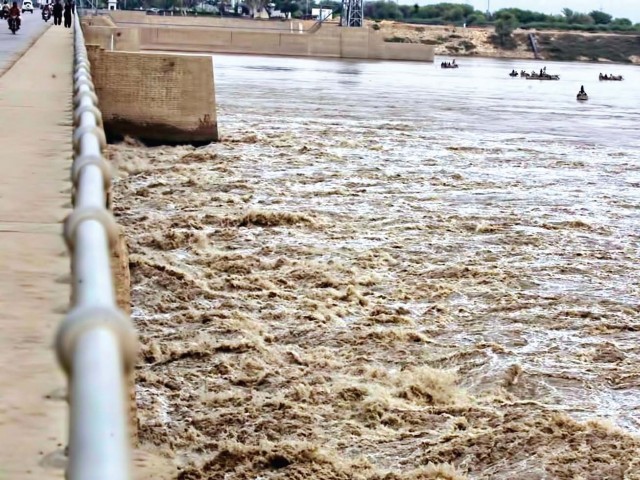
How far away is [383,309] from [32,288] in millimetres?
7449

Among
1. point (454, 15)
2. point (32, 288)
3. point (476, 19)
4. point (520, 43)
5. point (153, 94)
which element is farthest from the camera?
point (454, 15)

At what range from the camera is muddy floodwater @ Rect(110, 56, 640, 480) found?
26.1 ft

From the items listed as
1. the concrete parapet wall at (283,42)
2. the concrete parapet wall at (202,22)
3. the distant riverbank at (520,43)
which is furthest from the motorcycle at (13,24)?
the distant riverbank at (520,43)

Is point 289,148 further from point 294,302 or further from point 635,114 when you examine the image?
point 635,114

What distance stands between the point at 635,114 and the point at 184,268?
2972 cm

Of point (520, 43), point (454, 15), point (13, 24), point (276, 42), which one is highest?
point (13, 24)

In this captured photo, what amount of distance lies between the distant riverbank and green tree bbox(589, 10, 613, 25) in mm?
30243

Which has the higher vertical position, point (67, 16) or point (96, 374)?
point (96, 374)

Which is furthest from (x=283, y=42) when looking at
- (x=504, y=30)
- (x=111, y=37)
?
(x=111, y=37)

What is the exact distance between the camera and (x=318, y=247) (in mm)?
14430

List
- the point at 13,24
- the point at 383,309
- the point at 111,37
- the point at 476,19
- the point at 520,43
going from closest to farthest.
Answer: the point at 383,309 < the point at 13,24 < the point at 111,37 < the point at 520,43 < the point at 476,19

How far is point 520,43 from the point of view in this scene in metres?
122

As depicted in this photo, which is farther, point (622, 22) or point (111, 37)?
point (622, 22)

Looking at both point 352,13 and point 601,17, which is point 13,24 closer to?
point 352,13
